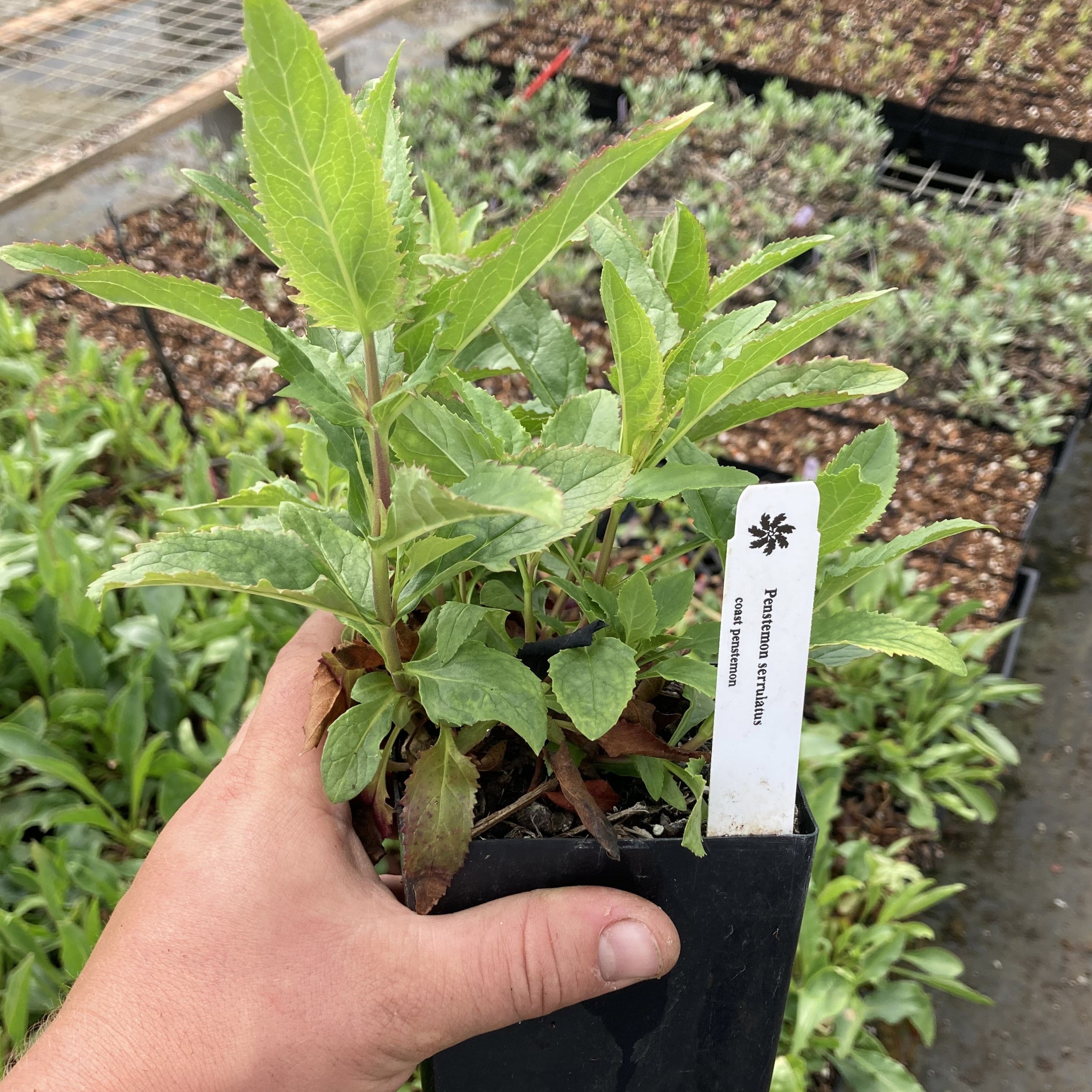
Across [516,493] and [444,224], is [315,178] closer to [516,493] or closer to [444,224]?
[516,493]

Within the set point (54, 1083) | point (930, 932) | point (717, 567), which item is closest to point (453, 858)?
point (54, 1083)

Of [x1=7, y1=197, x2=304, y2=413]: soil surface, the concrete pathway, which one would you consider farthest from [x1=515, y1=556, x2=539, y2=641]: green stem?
[x1=7, y1=197, x2=304, y2=413]: soil surface

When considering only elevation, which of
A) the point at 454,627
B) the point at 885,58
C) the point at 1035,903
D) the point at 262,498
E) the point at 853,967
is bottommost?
the point at 1035,903

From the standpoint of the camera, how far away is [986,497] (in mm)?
2859

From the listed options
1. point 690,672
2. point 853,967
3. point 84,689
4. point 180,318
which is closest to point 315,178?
point 690,672

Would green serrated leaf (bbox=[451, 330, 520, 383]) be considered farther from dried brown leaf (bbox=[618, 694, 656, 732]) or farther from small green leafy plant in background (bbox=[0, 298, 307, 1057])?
small green leafy plant in background (bbox=[0, 298, 307, 1057])

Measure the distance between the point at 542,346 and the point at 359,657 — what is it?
0.34 meters

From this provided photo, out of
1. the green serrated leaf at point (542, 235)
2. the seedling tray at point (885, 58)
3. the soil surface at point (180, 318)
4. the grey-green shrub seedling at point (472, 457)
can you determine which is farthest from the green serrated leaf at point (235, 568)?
the seedling tray at point (885, 58)

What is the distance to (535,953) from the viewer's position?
866 millimetres

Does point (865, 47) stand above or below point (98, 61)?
below

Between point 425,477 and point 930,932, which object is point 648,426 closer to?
point 425,477

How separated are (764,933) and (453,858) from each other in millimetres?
319

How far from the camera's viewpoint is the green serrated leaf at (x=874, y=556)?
2.64 feet

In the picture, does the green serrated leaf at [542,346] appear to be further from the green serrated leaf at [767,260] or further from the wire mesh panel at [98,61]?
the wire mesh panel at [98,61]
